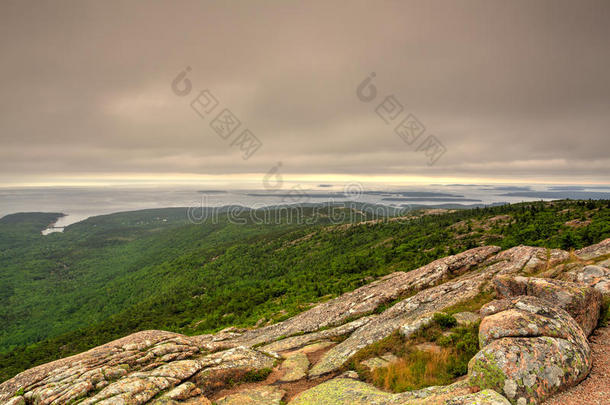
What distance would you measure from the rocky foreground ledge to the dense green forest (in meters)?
14.2

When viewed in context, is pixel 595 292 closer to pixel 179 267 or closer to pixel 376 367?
pixel 376 367

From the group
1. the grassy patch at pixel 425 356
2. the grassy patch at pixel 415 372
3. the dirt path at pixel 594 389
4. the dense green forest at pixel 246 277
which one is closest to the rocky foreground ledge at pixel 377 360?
the dirt path at pixel 594 389

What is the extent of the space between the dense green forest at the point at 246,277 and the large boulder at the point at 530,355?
25.9 m

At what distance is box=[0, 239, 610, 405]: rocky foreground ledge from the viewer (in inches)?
295

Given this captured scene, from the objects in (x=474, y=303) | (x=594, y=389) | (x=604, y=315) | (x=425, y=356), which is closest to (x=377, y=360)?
(x=425, y=356)

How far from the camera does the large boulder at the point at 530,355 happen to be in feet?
22.6

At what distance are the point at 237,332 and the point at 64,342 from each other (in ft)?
231

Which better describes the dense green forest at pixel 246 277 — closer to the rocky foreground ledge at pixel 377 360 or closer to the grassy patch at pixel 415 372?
the rocky foreground ledge at pixel 377 360

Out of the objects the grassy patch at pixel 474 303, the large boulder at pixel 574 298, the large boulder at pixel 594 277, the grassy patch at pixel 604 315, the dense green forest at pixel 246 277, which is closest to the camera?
the large boulder at pixel 574 298

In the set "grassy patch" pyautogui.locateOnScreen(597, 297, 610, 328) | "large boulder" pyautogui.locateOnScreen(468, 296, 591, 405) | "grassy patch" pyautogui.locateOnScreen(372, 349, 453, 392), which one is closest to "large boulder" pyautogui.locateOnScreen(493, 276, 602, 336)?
"grassy patch" pyautogui.locateOnScreen(597, 297, 610, 328)

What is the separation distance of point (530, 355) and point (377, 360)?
680 cm

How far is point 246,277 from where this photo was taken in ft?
300

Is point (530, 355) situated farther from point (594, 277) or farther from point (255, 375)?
point (255, 375)

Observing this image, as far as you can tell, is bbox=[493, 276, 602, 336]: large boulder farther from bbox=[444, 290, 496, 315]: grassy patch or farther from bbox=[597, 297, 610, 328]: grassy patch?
bbox=[444, 290, 496, 315]: grassy patch
